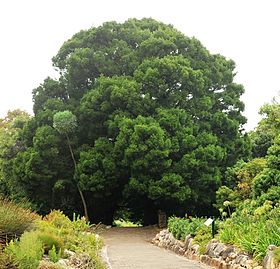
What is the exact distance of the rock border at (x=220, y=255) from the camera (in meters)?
9.40

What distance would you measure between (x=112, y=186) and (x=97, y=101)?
15.6 ft

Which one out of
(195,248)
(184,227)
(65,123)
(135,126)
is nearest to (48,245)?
(195,248)

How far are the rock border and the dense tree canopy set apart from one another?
7.44 m

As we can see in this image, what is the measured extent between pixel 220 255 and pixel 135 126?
12.3 metres

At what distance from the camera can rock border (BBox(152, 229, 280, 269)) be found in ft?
30.8

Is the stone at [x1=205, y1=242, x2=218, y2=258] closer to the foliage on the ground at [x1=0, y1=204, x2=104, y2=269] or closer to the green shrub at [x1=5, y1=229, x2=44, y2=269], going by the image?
the foliage on the ground at [x1=0, y1=204, x2=104, y2=269]

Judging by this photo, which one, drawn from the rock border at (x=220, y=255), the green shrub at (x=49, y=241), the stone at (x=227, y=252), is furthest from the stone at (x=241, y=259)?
the green shrub at (x=49, y=241)

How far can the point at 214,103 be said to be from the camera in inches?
1101

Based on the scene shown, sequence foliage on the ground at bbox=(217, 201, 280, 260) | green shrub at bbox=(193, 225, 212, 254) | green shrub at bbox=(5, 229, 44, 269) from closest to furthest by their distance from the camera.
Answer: green shrub at bbox=(5, 229, 44, 269) < foliage on the ground at bbox=(217, 201, 280, 260) < green shrub at bbox=(193, 225, 212, 254)

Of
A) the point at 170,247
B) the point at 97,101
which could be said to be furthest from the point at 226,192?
the point at 97,101

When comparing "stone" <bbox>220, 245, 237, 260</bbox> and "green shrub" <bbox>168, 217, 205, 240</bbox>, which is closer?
"stone" <bbox>220, 245, 237, 260</bbox>

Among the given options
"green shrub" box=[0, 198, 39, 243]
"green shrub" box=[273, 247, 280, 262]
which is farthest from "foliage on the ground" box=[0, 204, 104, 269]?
"green shrub" box=[273, 247, 280, 262]

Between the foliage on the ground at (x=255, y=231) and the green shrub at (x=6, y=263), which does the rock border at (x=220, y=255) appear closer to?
the foliage on the ground at (x=255, y=231)

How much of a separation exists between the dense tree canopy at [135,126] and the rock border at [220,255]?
7.44m
